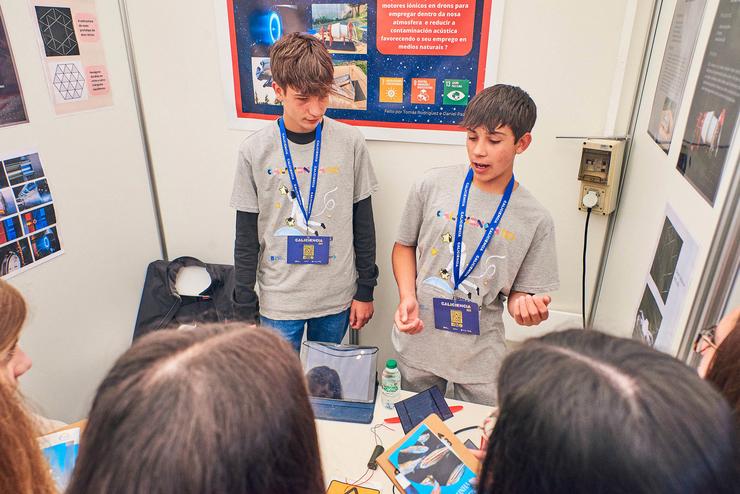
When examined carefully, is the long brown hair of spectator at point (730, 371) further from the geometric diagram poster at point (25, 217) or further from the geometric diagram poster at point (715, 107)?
the geometric diagram poster at point (25, 217)

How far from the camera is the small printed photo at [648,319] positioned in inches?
49.1

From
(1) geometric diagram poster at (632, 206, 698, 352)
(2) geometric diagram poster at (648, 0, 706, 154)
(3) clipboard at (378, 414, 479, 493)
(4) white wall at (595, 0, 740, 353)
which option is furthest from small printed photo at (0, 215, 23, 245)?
(2) geometric diagram poster at (648, 0, 706, 154)

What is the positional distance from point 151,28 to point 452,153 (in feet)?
4.84

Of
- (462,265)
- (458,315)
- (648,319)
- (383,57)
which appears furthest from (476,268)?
(383,57)

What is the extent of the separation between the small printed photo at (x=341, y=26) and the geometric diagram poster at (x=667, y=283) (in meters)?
1.34

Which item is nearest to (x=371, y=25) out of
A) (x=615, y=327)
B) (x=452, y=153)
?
(x=452, y=153)

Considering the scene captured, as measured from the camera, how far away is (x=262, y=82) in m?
2.09

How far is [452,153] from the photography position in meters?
2.02

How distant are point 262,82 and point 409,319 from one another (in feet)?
4.24

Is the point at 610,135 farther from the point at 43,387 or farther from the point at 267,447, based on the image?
the point at 43,387

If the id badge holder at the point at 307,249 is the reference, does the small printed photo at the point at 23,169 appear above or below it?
above

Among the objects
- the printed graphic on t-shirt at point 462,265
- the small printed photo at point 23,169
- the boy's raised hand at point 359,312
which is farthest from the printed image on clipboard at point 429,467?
the small printed photo at point 23,169

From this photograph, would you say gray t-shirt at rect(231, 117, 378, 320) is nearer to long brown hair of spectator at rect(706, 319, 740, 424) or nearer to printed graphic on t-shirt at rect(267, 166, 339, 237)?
printed graphic on t-shirt at rect(267, 166, 339, 237)

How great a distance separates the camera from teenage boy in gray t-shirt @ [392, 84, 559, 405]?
1.45 metres
